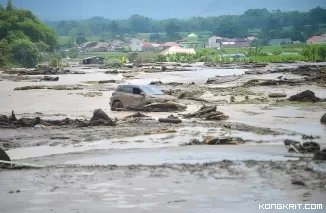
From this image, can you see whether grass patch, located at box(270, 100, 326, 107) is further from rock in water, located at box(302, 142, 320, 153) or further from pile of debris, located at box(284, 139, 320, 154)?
rock in water, located at box(302, 142, 320, 153)

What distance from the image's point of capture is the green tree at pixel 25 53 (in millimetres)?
112938

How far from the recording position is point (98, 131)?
73.7ft

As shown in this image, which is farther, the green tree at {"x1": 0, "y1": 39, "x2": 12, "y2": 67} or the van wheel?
the green tree at {"x1": 0, "y1": 39, "x2": 12, "y2": 67}

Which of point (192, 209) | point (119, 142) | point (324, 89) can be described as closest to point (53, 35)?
point (324, 89)

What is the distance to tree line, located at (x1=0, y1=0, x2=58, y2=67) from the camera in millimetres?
112500

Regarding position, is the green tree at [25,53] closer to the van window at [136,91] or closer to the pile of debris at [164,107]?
the van window at [136,91]

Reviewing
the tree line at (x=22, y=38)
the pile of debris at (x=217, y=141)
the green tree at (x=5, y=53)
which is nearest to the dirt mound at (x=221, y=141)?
the pile of debris at (x=217, y=141)

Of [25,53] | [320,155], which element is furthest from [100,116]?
[25,53]

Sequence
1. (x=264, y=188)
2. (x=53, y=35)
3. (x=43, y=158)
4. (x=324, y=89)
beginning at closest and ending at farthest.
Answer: (x=264, y=188), (x=43, y=158), (x=324, y=89), (x=53, y=35)

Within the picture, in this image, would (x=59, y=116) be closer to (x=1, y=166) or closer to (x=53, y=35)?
(x=1, y=166)

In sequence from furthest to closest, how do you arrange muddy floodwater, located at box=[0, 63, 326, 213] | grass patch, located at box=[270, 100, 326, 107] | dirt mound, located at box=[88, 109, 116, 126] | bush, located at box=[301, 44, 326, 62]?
bush, located at box=[301, 44, 326, 62] → grass patch, located at box=[270, 100, 326, 107] → dirt mound, located at box=[88, 109, 116, 126] → muddy floodwater, located at box=[0, 63, 326, 213]

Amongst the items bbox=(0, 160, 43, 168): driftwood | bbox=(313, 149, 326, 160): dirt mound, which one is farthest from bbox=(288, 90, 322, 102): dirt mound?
bbox=(0, 160, 43, 168): driftwood

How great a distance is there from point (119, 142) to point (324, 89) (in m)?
26.7

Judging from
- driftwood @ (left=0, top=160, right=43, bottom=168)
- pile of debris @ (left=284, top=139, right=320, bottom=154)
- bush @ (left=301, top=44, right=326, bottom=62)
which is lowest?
bush @ (left=301, top=44, right=326, bottom=62)
